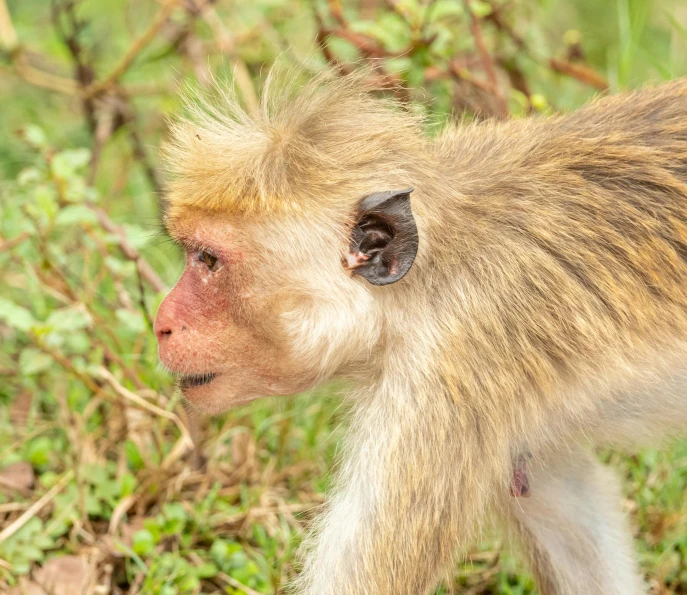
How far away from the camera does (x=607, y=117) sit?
343 centimetres

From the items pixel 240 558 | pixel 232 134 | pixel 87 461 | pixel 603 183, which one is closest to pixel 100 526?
pixel 87 461

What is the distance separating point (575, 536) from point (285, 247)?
5.23 feet

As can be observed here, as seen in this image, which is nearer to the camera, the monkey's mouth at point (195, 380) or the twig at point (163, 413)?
the monkey's mouth at point (195, 380)

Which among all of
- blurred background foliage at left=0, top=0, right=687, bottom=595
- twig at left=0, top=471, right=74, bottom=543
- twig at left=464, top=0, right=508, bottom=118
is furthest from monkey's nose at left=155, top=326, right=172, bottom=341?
twig at left=464, top=0, right=508, bottom=118

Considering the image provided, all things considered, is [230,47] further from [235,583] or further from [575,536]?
[575,536]

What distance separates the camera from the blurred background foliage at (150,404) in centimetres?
401

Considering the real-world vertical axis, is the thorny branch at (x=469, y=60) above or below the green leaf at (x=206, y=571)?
above

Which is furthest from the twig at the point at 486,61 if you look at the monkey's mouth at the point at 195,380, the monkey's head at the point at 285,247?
the monkey's mouth at the point at 195,380

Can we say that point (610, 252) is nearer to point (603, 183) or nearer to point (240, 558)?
point (603, 183)

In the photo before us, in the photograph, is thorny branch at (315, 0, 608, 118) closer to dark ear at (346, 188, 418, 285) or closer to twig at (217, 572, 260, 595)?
dark ear at (346, 188, 418, 285)

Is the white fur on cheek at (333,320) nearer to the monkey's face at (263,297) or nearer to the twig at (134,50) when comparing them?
the monkey's face at (263,297)

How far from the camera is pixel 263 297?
3178mm

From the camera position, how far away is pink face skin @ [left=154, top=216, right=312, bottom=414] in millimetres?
3168

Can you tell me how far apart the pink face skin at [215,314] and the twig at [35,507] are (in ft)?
4.22
